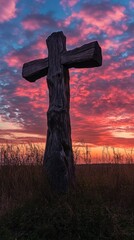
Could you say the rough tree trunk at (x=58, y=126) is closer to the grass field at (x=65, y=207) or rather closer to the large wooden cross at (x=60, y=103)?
the large wooden cross at (x=60, y=103)

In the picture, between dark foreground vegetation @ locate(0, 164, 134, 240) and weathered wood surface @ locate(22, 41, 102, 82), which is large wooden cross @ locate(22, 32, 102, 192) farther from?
dark foreground vegetation @ locate(0, 164, 134, 240)

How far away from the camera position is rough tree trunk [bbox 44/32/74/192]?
7.56 metres

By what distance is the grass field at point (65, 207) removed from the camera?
5316 mm

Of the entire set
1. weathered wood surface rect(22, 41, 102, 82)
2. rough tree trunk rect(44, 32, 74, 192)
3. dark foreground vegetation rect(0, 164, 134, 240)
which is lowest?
dark foreground vegetation rect(0, 164, 134, 240)

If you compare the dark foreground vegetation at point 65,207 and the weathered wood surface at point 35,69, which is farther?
the weathered wood surface at point 35,69

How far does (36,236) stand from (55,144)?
2764 mm

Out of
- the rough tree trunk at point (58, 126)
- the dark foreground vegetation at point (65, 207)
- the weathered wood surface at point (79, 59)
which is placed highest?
the weathered wood surface at point (79, 59)

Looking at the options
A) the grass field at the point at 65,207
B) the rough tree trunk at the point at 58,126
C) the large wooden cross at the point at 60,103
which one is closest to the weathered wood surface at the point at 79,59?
the large wooden cross at the point at 60,103

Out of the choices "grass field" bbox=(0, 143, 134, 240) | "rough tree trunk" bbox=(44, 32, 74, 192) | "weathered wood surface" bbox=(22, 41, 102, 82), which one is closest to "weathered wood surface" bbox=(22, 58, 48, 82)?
"weathered wood surface" bbox=(22, 41, 102, 82)

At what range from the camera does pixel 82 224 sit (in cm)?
543

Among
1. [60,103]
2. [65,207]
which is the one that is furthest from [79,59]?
[65,207]

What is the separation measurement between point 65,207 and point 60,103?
2.72 m

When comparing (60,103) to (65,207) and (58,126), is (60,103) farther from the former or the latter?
Result: (65,207)

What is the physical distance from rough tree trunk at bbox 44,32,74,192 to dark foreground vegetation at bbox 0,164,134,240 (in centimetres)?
27
